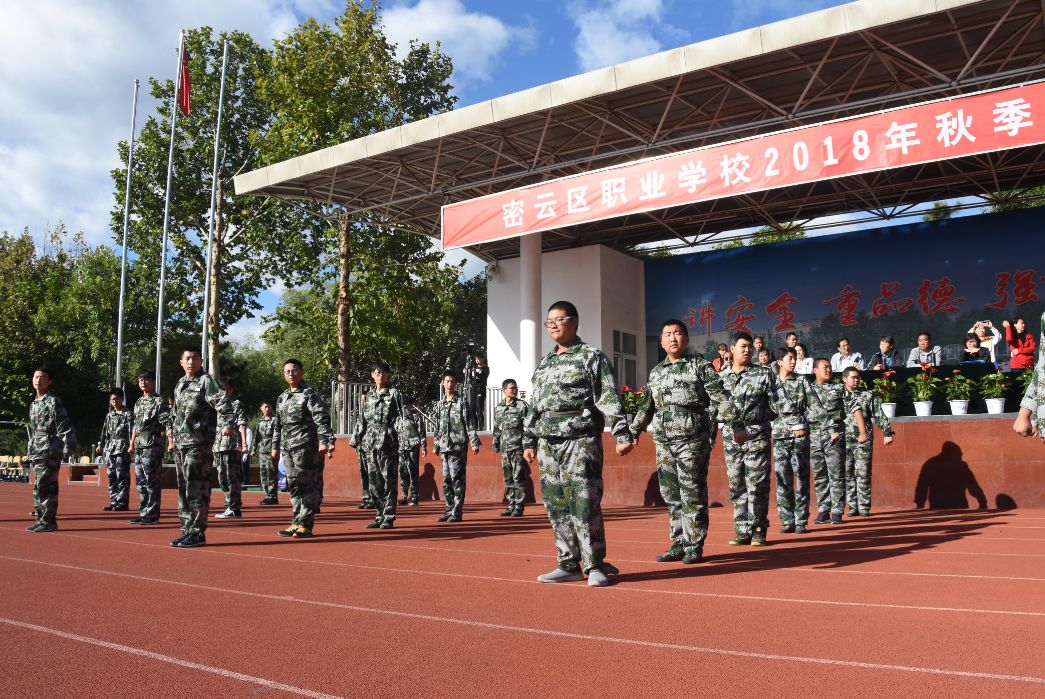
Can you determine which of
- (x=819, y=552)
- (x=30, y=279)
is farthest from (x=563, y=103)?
(x=30, y=279)

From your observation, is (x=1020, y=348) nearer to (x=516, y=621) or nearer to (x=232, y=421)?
(x=232, y=421)

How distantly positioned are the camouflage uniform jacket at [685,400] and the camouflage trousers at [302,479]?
3620 mm

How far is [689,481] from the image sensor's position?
6.12 m

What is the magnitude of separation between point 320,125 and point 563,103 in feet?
29.8

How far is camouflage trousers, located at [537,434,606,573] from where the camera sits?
538cm

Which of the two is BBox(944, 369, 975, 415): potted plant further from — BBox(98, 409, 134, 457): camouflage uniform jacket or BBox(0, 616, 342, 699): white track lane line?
BBox(98, 409, 134, 457): camouflage uniform jacket

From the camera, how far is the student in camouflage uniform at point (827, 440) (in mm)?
9695

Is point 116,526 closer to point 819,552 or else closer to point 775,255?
point 819,552

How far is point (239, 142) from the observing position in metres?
33.4

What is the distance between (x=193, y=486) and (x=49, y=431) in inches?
102

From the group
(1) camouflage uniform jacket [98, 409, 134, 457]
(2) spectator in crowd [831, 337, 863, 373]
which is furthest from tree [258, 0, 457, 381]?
(2) spectator in crowd [831, 337, 863, 373]

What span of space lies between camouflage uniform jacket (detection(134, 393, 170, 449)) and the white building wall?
10.8 m

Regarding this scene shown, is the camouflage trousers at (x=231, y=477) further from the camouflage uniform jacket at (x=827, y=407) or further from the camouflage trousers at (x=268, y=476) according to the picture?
the camouflage uniform jacket at (x=827, y=407)

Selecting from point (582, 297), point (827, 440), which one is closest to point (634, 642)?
point (827, 440)
